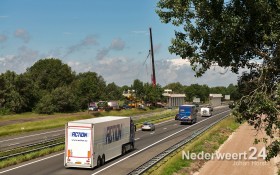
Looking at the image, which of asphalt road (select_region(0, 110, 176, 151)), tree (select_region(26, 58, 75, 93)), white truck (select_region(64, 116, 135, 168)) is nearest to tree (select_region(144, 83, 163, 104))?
tree (select_region(26, 58, 75, 93))

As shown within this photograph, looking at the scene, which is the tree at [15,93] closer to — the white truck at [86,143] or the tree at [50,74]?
the tree at [50,74]

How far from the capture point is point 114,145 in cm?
3181

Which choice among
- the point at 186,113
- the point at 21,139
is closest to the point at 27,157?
the point at 21,139

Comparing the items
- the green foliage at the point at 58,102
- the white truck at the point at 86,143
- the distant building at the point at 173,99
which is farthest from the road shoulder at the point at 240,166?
the distant building at the point at 173,99

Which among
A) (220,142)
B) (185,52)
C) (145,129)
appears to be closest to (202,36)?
(185,52)

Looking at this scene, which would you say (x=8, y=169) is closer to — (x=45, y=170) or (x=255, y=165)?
(x=45, y=170)

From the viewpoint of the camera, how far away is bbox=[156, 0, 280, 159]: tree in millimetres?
13047

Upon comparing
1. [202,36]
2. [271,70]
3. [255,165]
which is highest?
[202,36]

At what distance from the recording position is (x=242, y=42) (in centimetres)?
1402

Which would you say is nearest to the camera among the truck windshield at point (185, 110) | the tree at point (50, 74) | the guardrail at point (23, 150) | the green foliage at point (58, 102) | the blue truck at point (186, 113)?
the guardrail at point (23, 150)

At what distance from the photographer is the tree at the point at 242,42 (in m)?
13.0

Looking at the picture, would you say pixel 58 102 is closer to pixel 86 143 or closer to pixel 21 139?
pixel 21 139

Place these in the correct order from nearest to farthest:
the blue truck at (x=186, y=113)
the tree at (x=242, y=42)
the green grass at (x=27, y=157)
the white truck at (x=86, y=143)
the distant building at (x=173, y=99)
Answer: the tree at (x=242, y=42), the white truck at (x=86, y=143), the green grass at (x=27, y=157), the blue truck at (x=186, y=113), the distant building at (x=173, y=99)

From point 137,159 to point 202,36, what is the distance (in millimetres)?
20041
